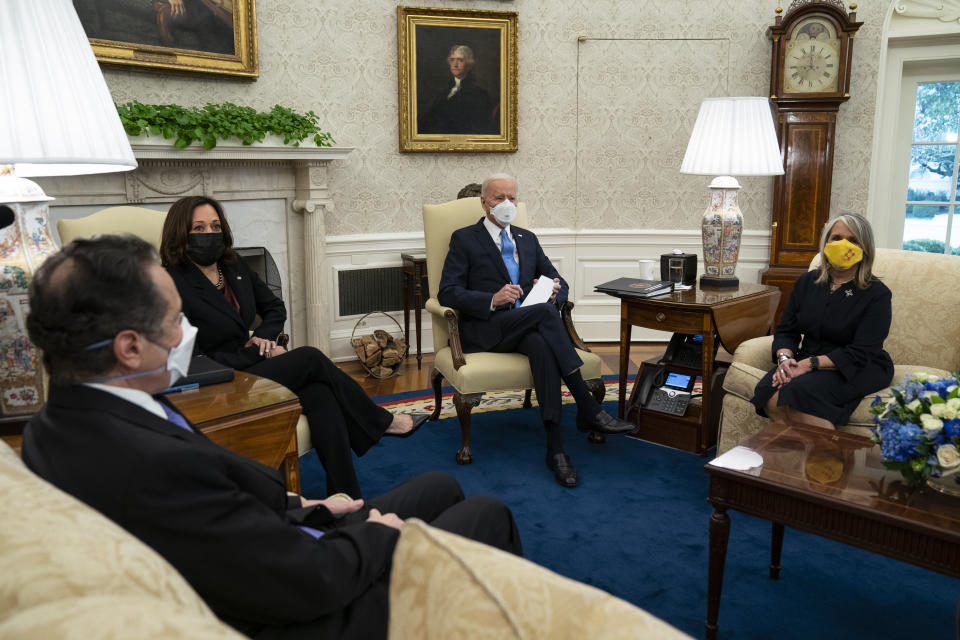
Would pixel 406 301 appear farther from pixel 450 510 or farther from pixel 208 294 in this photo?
pixel 450 510

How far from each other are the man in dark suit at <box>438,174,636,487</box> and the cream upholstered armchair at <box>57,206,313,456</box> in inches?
52.7

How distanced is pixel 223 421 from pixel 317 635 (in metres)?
0.98

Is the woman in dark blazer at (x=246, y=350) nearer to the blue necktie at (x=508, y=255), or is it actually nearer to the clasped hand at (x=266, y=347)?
the clasped hand at (x=266, y=347)

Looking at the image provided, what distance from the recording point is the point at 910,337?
3.25 metres

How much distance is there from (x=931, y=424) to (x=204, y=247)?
254 cm

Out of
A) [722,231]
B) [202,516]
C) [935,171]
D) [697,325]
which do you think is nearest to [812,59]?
[935,171]

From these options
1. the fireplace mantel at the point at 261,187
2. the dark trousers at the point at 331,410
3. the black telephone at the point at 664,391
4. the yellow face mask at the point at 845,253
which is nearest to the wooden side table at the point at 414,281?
the fireplace mantel at the point at 261,187

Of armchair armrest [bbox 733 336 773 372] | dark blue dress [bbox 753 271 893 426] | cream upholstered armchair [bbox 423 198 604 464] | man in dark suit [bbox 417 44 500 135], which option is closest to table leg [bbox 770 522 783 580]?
dark blue dress [bbox 753 271 893 426]

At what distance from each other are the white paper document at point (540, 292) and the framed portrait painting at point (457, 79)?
6.66 ft

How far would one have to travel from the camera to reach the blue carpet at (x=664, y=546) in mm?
2252

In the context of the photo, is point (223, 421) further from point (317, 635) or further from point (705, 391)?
point (705, 391)

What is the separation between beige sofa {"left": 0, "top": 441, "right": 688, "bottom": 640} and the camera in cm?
60

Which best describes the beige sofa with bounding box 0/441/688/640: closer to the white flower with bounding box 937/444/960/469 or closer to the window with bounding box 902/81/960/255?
the white flower with bounding box 937/444/960/469

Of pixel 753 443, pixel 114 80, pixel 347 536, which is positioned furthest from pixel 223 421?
pixel 114 80
